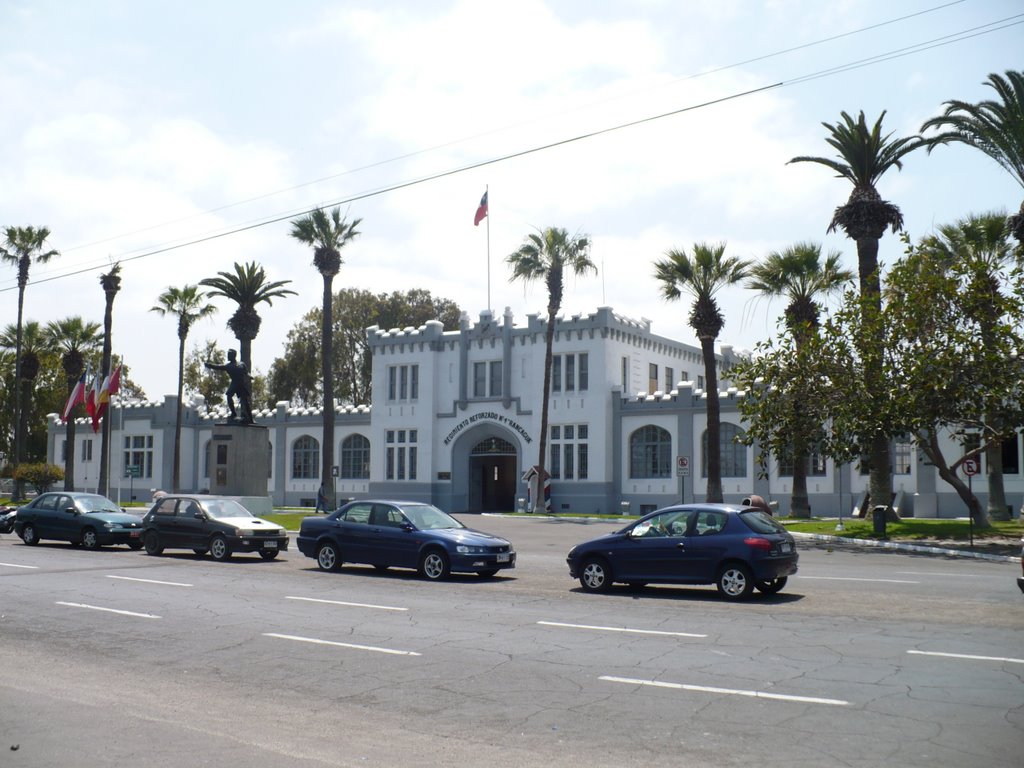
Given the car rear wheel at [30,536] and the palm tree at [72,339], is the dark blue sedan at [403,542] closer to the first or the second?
the car rear wheel at [30,536]

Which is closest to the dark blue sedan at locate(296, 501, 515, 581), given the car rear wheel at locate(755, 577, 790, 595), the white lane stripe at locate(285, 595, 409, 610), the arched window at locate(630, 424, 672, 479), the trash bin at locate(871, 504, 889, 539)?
the white lane stripe at locate(285, 595, 409, 610)

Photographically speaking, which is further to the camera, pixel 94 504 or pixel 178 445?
pixel 178 445

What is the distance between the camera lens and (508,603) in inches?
597

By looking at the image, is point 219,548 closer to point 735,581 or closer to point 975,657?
point 735,581

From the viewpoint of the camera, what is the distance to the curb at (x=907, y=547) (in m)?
24.0

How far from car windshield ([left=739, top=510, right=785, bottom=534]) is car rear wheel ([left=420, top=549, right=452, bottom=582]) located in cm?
558

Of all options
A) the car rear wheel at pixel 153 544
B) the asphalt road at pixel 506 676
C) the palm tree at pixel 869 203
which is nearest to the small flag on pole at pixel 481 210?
the palm tree at pixel 869 203

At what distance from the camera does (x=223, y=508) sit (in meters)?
23.9

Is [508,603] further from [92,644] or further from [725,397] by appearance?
[725,397]

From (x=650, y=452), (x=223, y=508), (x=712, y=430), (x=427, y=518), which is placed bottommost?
(x=427, y=518)

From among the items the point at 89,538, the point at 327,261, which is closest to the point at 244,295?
the point at 327,261

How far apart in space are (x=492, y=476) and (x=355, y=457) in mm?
8457

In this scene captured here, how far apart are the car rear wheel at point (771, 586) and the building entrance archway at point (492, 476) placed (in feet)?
120

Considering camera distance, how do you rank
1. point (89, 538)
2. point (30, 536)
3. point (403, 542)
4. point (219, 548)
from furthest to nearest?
point (30, 536) → point (89, 538) → point (219, 548) → point (403, 542)
